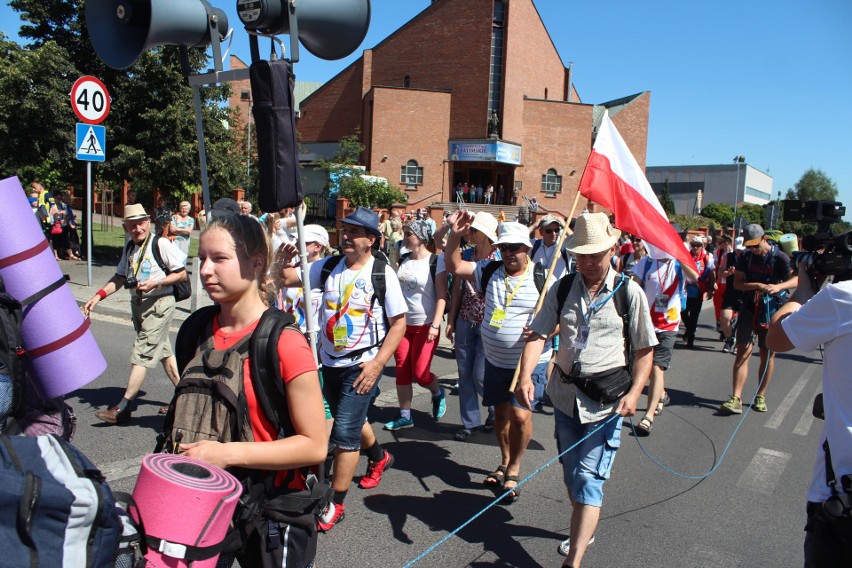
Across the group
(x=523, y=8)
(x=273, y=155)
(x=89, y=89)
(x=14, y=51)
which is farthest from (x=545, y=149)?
(x=273, y=155)

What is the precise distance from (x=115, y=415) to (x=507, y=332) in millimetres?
3473

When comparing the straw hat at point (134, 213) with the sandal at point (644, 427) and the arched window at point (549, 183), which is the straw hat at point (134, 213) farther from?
the arched window at point (549, 183)

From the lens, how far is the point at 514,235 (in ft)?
16.8

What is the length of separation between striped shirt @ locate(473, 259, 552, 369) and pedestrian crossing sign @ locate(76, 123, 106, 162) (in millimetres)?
8733

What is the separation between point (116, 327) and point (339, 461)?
283 inches

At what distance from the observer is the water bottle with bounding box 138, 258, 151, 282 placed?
6.13m

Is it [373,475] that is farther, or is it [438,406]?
[438,406]

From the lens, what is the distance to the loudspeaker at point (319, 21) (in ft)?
10.4

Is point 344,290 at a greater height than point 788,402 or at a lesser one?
greater

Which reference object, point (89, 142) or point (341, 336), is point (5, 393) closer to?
point (341, 336)

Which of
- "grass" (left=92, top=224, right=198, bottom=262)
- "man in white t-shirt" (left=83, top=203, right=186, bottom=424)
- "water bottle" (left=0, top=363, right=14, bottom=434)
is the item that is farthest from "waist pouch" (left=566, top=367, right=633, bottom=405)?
"grass" (left=92, top=224, right=198, bottom=262)

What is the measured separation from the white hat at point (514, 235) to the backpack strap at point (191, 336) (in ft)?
9.86

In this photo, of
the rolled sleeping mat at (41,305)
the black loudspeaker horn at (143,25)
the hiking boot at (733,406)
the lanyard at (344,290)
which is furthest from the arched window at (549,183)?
the rolled sleeping mat at (41,305)

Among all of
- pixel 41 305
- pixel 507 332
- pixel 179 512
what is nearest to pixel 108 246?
pixel 507 332
